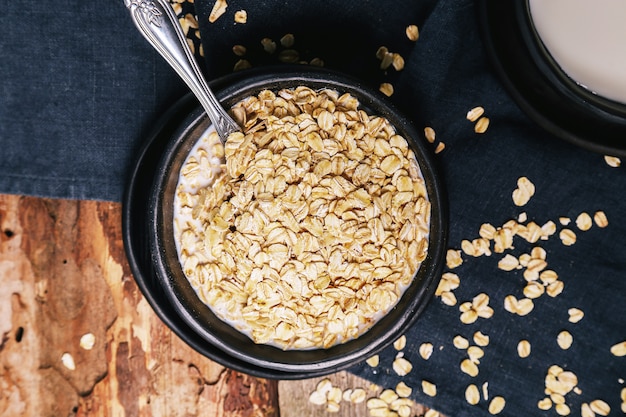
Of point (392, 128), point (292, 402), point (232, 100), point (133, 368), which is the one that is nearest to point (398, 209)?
point (392, 128)

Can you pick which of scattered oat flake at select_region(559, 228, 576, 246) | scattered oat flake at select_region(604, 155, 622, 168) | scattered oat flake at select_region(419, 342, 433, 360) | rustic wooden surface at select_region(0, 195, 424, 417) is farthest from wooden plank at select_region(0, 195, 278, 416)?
scattered oat flake at select_region(604, 155, 622, 168)

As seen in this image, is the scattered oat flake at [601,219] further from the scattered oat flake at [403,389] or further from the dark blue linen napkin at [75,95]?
the dark blue linen napkin at [75,95]

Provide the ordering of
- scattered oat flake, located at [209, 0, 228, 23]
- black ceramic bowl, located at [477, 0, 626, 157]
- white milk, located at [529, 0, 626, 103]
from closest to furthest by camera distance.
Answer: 1. white milk, located at [529, 0, 626, 103]
2. black ceramic bowl, located at [477, 0, 626, 157]
3. scattered oat flake, located at [209, 0, 228, 23]

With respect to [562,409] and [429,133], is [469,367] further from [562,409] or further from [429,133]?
[429,133]

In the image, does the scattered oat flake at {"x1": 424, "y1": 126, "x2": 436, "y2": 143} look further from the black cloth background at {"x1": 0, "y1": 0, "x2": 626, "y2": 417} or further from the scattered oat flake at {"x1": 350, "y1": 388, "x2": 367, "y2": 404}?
the scattered oat flake at {"x1": 350, "y1": 388, "x2": 367, "y2": 404}

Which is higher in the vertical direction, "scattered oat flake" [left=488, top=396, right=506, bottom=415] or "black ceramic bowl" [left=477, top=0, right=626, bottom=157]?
"black ceramic bowl" [left=477, top=0, right=626, bottom=157]

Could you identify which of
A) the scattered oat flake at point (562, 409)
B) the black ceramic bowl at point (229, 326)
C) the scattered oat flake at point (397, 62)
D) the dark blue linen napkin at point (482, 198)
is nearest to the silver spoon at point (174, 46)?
the black ceramic bowl at point (229, 326)

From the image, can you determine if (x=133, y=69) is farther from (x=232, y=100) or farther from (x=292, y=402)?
(x=292, y=402)
